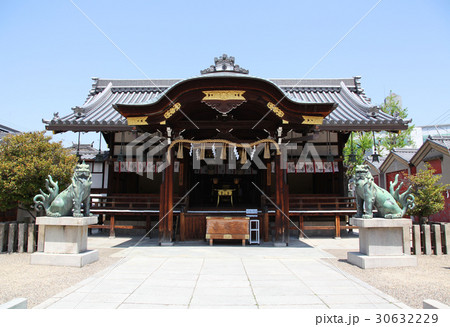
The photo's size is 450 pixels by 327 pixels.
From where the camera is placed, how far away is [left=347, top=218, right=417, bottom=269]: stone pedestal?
6.86 meters


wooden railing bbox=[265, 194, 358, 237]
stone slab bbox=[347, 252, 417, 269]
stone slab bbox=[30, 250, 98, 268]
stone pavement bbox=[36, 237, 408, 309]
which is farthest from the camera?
wooden railing bbox=[265, 194, 358, 237]

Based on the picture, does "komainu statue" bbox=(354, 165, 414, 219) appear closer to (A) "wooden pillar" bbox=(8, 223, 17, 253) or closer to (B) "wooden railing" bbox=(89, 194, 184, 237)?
(B) "wooden railing" bbox=(89, 194, 184, 237)

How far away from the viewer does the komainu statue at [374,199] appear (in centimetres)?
713

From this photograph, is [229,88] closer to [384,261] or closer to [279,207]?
[279,207]

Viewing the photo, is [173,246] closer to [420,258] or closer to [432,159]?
[420,258]

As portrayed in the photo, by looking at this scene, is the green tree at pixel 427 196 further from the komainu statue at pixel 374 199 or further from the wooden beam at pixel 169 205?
the wooden beam at pixel 169 205

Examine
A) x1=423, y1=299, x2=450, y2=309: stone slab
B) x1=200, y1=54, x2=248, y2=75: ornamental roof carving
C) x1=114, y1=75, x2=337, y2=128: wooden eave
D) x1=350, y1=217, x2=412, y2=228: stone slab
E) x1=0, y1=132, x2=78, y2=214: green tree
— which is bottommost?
x1=423, y1=299, x2=450, y2=309: stone slab

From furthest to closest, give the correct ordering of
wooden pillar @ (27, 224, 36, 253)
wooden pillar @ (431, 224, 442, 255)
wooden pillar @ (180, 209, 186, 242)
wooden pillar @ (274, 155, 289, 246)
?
wooden pillar @ (180, 209, 186, 242) < wooden pillar @ (274, 155, 289, 246) < wooden pillar @ (27, 224, 36, 253) < wooden pillar @ (431, 224, 442, 255)

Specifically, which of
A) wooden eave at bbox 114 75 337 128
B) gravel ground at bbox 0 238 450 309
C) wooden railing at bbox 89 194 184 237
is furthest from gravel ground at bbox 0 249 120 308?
wooden eave at bbox 114 75 337 128

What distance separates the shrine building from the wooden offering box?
19cm

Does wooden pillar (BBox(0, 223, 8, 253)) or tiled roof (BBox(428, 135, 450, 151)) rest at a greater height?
tiled roof (BBox(428, 135, 450, 151))

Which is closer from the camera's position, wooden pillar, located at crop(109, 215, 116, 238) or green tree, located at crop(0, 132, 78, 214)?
green tree, located at crop(0, 132, 78, 214)

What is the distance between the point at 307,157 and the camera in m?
13.6

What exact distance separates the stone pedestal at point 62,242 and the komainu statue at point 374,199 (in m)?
6.88
